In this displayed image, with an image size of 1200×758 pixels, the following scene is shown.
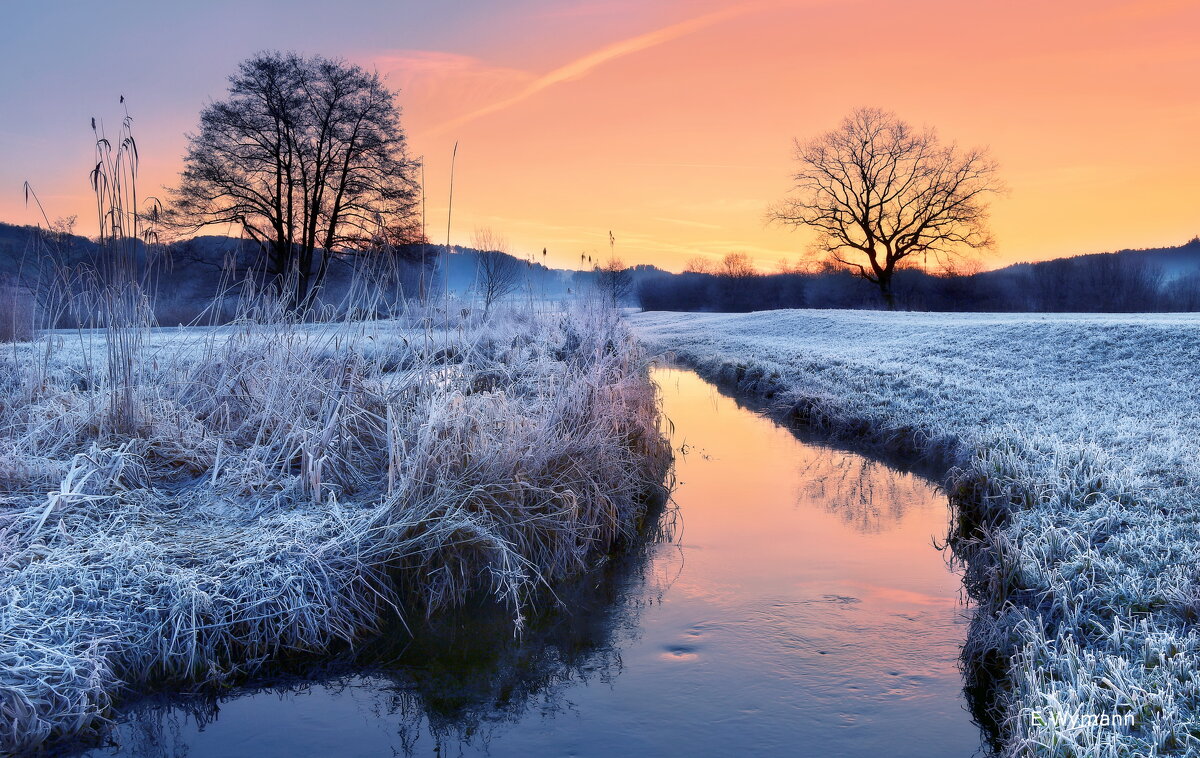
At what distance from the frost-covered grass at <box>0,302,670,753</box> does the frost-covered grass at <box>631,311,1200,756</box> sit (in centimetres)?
246

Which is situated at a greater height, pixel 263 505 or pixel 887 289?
pixel 887 289

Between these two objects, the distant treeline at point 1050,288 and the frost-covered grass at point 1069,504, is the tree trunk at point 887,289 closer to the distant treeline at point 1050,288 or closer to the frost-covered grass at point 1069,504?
the distant treeline at point 1050,288

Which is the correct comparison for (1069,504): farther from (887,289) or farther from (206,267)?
(887,289)

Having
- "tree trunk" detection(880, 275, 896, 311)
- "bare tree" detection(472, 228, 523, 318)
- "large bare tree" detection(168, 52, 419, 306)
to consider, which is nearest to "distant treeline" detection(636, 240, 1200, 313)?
"tree trunk" detection(880, 275, 896, 311)

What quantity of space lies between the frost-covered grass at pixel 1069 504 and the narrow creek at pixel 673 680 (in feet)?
1.27

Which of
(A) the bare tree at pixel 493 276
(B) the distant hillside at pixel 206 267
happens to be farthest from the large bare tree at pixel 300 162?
(A) the bare tree at pixel 493 276

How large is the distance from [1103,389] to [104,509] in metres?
10.1

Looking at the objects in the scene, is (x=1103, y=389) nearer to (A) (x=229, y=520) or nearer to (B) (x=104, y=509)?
(A) (x=229, y=520)

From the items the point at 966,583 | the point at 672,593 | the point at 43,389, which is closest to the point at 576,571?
the point at 672,593

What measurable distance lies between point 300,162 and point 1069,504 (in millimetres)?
25804

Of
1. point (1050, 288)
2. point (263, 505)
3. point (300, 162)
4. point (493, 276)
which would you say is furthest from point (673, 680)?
point (1050, 288)

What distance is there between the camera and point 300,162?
25594mm

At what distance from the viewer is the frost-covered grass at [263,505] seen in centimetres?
354

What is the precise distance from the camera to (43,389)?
6371mm
